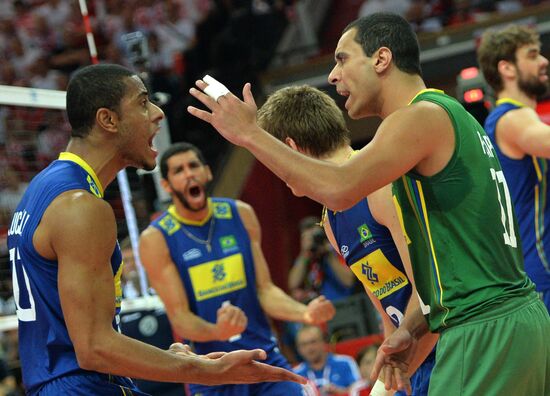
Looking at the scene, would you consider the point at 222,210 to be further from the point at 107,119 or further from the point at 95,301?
the point at 95,301

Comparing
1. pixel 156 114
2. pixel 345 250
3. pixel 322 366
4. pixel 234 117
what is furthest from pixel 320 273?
pixel 234 117

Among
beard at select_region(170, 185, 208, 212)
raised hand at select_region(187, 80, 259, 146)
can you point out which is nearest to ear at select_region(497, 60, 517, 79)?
beard at select_region(170, 185, 208, 212)

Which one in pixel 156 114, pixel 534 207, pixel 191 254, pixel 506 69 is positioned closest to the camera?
pixel 156 114

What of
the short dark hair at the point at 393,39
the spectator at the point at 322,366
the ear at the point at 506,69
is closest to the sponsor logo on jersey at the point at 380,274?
→ the short dark hair at the point at 393,39

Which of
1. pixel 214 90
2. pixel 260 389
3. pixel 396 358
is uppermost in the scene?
pixel 214 90

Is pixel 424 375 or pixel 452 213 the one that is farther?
pixel 424 375

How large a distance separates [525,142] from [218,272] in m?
2.41

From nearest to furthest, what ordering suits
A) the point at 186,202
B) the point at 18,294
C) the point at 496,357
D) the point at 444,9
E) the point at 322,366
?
the point at 496,357
the point at 18,294
the point at 186,202
the point at 322,366
the point at 444,9

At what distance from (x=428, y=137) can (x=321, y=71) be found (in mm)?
11267

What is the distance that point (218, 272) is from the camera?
6.77 metres

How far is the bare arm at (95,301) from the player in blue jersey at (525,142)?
3.10 meters

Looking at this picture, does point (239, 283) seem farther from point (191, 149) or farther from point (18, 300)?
point (18, 300)

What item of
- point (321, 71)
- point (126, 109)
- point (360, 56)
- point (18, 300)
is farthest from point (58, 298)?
point (321, 71)

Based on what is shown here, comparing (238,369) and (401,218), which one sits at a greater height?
(401,218)
